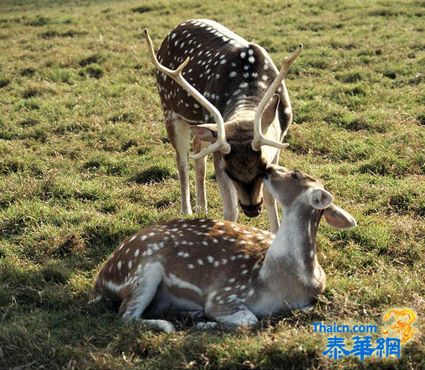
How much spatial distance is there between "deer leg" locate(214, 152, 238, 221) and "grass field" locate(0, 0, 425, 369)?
1.63 ft

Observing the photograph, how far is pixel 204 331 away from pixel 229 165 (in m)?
1.21

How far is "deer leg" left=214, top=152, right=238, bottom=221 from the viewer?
5.43 metres

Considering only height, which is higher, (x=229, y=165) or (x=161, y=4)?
(x=229, y=165)

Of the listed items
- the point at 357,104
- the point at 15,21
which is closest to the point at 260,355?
the point at 357,104

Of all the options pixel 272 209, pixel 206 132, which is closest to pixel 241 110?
pixel 206 132

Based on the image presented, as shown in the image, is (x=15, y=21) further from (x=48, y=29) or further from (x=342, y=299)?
(x=342, y=299)

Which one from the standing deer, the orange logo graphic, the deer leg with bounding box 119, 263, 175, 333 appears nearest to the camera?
the orange logo graphic

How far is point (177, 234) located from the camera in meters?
4.77

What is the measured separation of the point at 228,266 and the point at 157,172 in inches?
121

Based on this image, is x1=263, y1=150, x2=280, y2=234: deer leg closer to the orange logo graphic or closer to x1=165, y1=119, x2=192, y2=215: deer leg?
x1=165, y1=119, x2=192, y2=215: deer leg

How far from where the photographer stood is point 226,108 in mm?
5746

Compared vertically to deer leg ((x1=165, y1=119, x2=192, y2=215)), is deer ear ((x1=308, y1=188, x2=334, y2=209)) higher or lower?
higher

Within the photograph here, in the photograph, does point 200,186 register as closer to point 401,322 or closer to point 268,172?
point 268,172

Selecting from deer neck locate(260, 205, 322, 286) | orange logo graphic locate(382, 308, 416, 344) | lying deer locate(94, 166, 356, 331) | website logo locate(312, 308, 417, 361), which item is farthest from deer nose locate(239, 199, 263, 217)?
orange logo graphic locate(382, 308, 416, 344)
